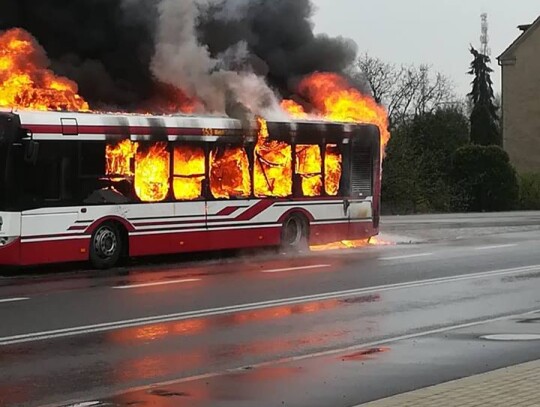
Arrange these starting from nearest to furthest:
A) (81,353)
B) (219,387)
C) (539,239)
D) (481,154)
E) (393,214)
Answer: (219,387)
(81,353)
(539,239)
(393,214)
(481,154)

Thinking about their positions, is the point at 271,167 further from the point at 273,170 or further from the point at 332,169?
the point at 332,169

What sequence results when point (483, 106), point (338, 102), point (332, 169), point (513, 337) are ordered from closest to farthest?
point (513, 337), point (332, 169), point (338, 102), point (483, 106)

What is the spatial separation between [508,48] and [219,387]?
56.8 m

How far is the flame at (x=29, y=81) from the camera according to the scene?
760 inches

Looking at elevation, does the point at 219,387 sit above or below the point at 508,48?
below

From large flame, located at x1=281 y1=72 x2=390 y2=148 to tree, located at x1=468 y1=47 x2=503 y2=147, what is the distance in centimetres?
4678

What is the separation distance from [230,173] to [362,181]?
3788 mm

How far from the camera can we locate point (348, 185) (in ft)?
75.3

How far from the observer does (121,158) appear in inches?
739

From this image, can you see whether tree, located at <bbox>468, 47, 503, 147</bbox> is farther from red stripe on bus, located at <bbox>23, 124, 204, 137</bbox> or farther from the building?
red stripe on bus, located at <bbox>23, 124, 204, 137</bbox>

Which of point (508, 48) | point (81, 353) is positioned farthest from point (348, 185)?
point (508, 48)

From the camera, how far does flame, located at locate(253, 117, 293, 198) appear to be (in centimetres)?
2116

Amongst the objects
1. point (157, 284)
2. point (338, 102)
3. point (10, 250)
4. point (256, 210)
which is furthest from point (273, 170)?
point (10, 250)

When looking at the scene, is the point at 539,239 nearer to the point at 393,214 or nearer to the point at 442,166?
the point at 393,214
